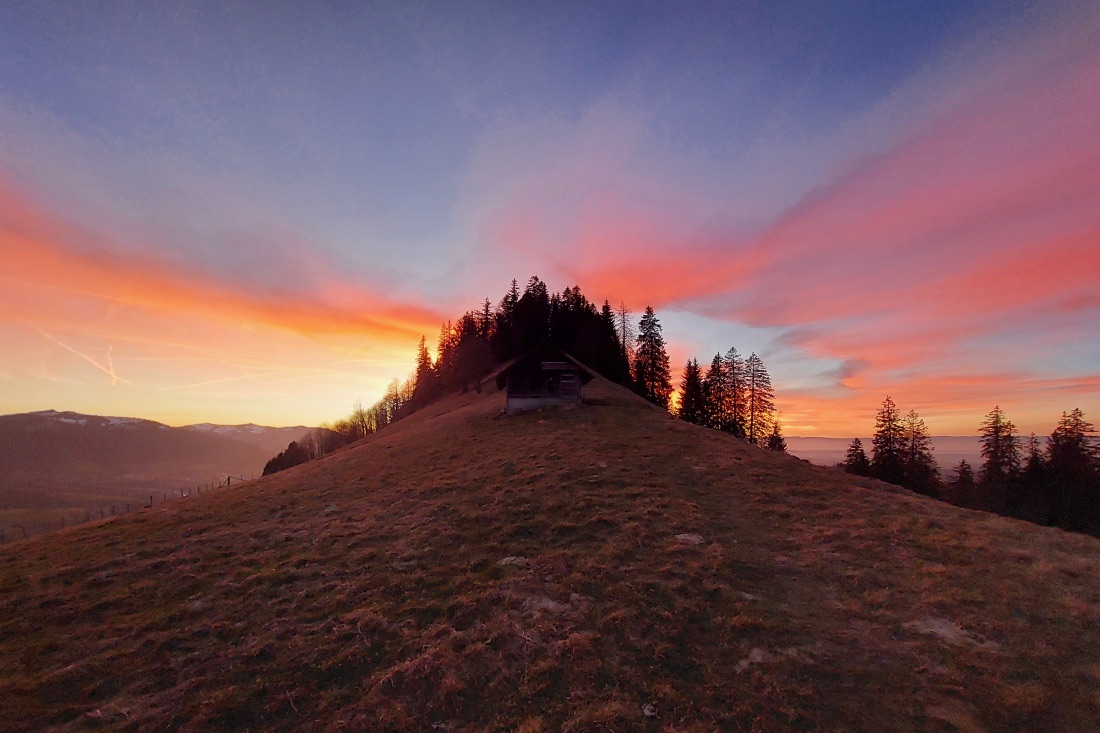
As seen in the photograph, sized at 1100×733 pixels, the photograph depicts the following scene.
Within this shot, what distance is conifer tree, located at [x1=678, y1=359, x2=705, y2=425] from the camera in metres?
65.4

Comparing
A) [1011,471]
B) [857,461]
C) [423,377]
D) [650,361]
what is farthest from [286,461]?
[1011,471]

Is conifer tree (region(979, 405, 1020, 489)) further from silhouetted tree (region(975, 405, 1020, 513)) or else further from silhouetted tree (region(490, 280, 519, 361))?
silhouetted tree (region(490, 280, 519, 361))

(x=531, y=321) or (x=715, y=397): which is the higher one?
(x=531, y=321)

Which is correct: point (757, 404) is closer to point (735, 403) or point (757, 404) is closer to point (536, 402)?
point (735, 403)

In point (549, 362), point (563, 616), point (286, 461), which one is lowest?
point (563, 616)

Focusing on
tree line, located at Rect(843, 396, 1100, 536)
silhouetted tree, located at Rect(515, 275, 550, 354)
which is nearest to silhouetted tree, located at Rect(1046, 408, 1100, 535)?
tree line, located at Rect(843, 396, 1100, 536)

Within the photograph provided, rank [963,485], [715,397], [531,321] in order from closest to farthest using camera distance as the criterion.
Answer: [963,485] → [715,397] → [531,321]

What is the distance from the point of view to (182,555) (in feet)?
64.5

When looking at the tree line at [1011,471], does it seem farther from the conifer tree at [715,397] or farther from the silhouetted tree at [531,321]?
the silhouetted tree at [531,321]

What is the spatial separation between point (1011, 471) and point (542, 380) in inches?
2345

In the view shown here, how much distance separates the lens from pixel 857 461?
61.1 metres

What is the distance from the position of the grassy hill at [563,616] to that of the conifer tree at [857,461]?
40572 millimetres

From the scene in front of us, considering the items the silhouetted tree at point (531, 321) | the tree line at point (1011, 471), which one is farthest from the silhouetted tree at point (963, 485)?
the silhouetted tree at point (531, 321)

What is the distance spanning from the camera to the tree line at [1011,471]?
151ft
